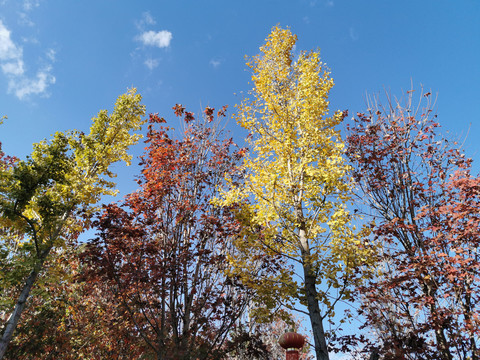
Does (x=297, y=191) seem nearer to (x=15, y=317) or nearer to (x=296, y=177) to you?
(x=296, y=177)

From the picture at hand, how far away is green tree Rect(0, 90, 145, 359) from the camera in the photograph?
7.66 metres

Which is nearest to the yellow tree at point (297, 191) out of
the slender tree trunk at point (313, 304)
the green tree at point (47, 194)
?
the slender tree trunk at point (313, 304)

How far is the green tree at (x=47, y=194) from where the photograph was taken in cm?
766

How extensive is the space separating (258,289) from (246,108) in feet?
14.5

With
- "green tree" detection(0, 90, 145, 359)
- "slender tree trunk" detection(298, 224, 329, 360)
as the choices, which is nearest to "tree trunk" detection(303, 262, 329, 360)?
"slender tree trunk" detection(298, 224, 329, 360)

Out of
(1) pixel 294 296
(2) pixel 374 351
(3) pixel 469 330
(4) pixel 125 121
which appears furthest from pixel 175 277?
(4) pixel 125 121

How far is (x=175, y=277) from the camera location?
5.31m

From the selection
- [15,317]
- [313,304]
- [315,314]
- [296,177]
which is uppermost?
[296,177]

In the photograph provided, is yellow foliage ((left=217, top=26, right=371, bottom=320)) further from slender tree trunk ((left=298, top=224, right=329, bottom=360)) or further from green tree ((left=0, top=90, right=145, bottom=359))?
green tree ((left=0, top=90, right=145, bottom=359))

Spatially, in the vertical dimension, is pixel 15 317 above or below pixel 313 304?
below

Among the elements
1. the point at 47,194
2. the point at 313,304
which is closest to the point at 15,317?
the point at 47,194

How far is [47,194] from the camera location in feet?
27.5

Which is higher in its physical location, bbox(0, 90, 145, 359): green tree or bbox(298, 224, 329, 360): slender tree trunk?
bbox(0, 90, 145, 359): green tree

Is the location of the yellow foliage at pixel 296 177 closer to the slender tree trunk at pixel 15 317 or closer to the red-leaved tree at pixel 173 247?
the red-leaved tree at pixel 173 247
